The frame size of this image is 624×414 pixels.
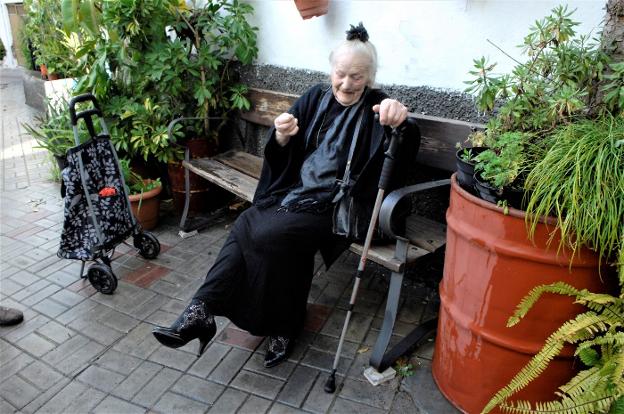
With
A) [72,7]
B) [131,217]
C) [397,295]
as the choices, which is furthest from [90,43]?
[397,295]

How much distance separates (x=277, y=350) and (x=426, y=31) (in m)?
2.17

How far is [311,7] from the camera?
3219 mm

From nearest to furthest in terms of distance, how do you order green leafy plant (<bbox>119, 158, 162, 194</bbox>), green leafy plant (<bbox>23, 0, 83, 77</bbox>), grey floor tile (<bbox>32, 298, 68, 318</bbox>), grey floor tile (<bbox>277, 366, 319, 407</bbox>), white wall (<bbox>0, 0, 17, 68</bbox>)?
grey floor tile (<bbox>277, 366, 319, 407</bbox>) < grey floor tile (<bbox>32, 298, 68, 318</bbox>) < green leafy plant (<bbox>119, 158, 162, 194</bbox>) < green leafy plant (<bbox>23, 0, 83, 77</bbox>) < white wall (<bbox>0, 0, 17, 68</bbox>)

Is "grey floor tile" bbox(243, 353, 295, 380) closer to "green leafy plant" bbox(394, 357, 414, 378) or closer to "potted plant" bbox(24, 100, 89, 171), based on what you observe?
"green leafy plant" bbox(394, 357, 414, 378)

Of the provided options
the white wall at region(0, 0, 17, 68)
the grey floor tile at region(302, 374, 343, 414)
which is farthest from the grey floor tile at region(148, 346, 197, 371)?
the white wall at region(0, 0, 17, 68)

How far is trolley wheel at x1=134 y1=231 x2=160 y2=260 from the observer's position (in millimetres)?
3486

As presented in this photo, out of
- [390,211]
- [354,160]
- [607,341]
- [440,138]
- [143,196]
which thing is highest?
[440,138]

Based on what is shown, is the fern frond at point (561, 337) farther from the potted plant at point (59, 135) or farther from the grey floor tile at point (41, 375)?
the potted plant at point (59, 135)

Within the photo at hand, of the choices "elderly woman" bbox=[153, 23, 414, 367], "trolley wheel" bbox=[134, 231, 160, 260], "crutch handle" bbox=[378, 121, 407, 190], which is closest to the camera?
"crutch handle" bbox=[378, 121, 407, 190]

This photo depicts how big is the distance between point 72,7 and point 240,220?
7.01 feet

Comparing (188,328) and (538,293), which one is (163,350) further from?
(538,293)

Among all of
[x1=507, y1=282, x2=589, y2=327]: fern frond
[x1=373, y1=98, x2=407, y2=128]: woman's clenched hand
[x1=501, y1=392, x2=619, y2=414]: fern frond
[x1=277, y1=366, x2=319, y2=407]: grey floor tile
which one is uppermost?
[x1=373, y1=98, x2=407, y2=128]: woman's clenched hand

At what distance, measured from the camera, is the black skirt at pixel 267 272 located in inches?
Result: 93.8

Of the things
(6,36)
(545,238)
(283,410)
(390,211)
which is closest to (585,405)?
(545,238)
